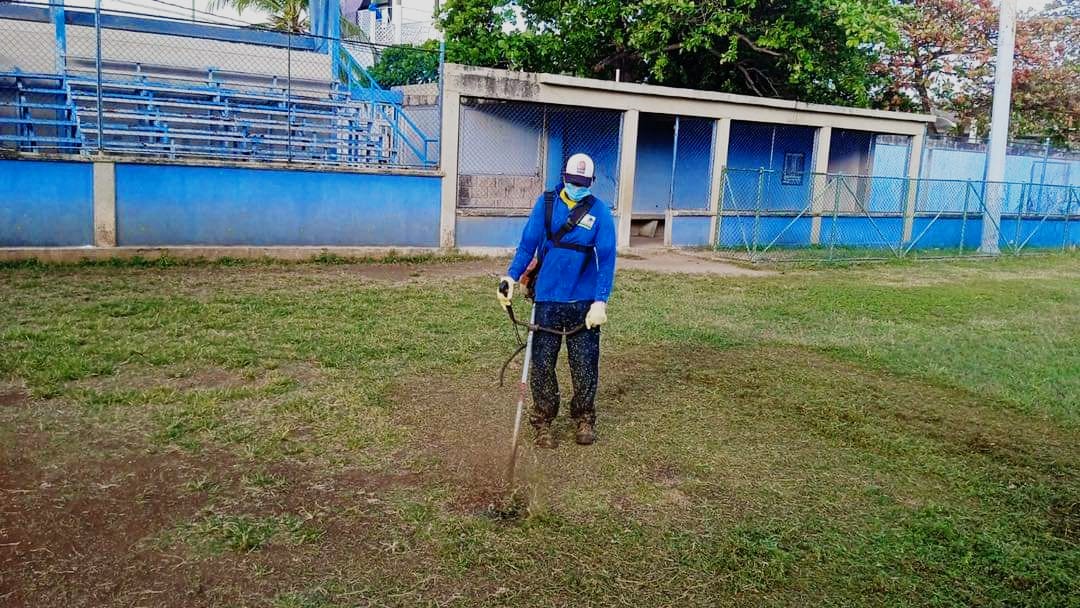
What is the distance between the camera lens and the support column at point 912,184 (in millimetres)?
19875

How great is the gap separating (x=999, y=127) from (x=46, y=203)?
17.8 meters

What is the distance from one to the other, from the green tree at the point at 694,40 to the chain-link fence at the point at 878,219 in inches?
90.8

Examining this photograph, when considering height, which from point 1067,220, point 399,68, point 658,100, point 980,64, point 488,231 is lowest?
point 488,231

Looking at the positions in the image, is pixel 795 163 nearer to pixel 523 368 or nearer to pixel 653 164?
pixel 653 164

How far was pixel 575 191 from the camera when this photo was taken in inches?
204

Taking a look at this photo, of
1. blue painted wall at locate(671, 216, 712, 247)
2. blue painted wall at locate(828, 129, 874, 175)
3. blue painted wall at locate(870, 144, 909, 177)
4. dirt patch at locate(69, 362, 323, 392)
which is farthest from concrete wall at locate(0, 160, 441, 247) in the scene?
blue painted wall at locate(870, 144, 909, 177)

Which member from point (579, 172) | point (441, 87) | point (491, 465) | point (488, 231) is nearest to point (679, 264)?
point (488, 231)

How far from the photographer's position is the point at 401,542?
159 inches

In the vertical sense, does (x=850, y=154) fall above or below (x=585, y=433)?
above

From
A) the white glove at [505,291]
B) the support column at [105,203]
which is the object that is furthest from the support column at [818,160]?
the white glove at [505,291]

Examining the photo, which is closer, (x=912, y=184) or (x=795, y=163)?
(x=912, y=184)

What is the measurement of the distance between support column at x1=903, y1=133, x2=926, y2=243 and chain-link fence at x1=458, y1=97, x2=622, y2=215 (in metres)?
6.87

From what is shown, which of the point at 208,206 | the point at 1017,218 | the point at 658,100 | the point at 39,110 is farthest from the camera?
the point at 1017,218

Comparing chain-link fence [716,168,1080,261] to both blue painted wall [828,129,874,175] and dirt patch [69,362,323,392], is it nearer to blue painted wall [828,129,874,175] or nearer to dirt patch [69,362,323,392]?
blue painted wall [828,129,874,175]
